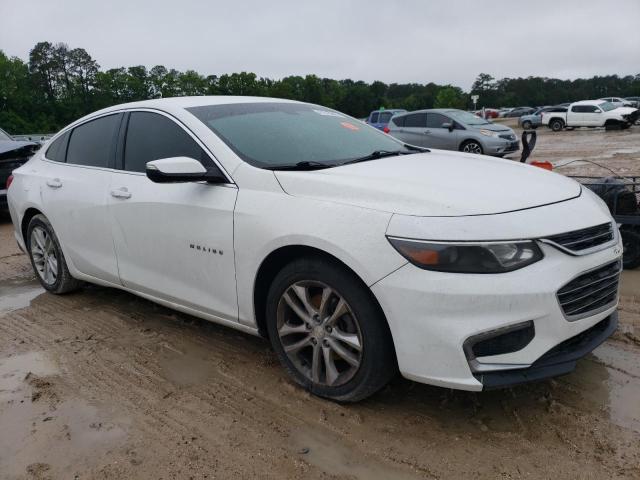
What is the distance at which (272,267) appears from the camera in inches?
120

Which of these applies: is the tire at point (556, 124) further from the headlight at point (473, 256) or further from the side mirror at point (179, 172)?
the headlight at point (473, 256)

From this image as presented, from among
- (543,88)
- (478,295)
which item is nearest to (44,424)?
(478,295)

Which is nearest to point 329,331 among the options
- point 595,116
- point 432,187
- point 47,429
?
point 432,187

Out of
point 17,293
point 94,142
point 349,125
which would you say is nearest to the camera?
point 349,125

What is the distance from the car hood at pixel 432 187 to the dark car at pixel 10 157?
7.48 metres

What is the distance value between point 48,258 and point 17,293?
655 mm

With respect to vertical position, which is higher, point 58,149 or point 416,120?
point 58,149

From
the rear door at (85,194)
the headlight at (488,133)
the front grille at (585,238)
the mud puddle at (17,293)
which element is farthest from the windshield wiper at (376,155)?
the headlight at (488,133)

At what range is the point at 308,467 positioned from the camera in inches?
96.7

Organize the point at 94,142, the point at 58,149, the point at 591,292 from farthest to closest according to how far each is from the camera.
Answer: the point at 58,149 < the point at 94,142 < the point at 591,292

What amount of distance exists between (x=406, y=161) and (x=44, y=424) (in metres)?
2.43

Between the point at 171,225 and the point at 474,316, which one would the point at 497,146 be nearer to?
the point at 171,225

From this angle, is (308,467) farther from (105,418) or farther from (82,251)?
(82,251)

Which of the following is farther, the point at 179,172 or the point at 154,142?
the point at 154,142
